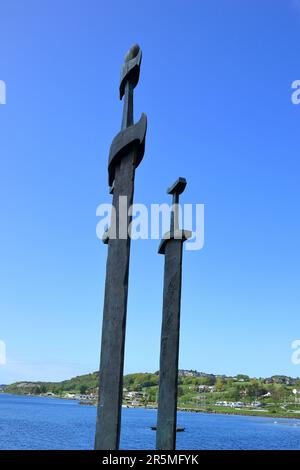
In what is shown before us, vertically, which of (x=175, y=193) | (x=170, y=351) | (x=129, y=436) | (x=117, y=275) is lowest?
(x=129, y=436)

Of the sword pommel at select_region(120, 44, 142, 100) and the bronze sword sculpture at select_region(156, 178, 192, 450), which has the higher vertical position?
the sword pommel at select_region(120, 44, 142, 100)

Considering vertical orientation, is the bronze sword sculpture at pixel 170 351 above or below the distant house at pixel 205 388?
above

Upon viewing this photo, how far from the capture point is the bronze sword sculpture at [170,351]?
657 centimetres

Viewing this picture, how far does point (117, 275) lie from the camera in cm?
481

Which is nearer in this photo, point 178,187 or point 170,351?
point 170,351

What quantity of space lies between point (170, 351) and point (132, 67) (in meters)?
3.36

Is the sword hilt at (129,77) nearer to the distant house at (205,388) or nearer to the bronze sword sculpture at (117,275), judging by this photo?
the bronze sword sculpture at (117,275)

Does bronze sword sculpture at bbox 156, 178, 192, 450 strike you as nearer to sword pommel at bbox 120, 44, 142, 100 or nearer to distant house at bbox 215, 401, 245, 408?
sword pommel at bbox 120, 44, 142, 100

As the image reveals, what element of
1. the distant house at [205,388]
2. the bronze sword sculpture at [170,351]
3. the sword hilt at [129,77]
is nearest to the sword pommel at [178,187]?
the bronze sword sculpture at [170,351]

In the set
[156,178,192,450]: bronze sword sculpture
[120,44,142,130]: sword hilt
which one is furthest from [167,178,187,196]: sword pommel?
[120,44,142,130]: sword hilt

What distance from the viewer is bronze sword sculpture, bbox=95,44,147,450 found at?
4531 mm

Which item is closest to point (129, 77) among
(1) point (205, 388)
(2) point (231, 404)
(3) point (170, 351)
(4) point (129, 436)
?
(3) point (170, 351)

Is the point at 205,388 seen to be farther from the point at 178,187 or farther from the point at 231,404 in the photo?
→ the point at 178,187
